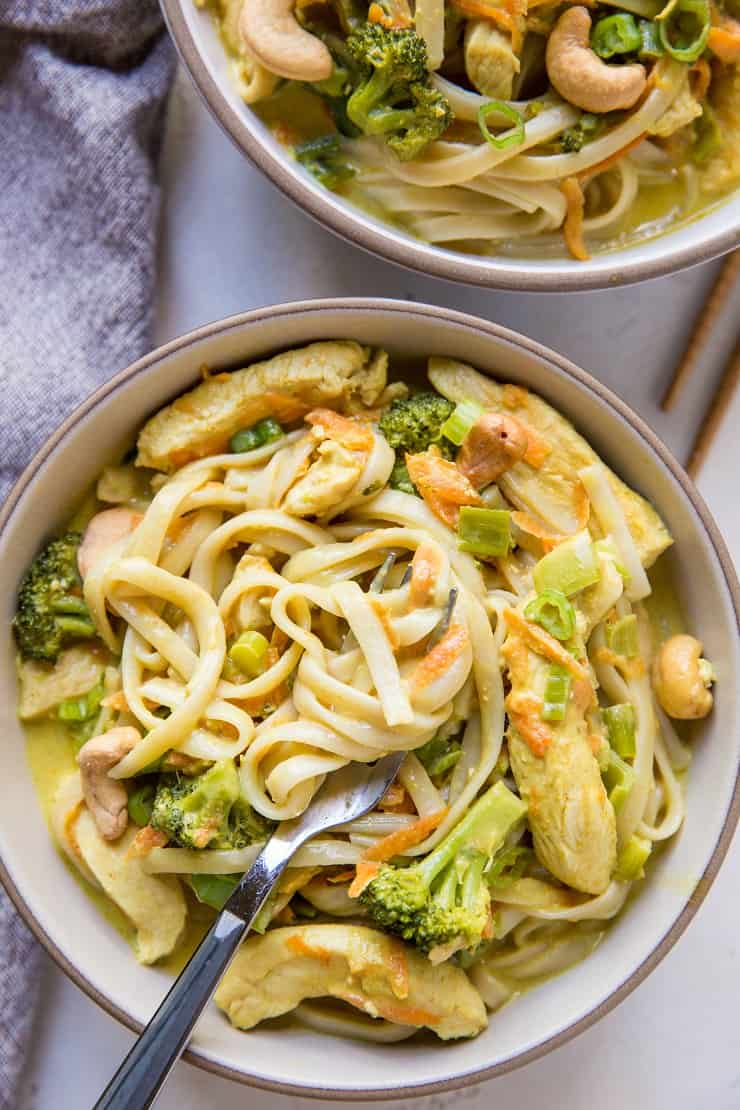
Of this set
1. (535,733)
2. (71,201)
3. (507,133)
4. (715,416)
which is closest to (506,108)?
(507,133)

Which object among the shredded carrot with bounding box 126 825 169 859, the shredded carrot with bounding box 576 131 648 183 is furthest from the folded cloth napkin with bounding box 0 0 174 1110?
the shredded carrot with bounding box 576 131 648 183

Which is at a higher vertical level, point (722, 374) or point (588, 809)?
point (722, 374)

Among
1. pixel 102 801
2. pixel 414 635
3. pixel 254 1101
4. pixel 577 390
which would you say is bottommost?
pixel 254 1101

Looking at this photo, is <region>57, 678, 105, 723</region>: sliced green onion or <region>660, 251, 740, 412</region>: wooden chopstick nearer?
<region>57, 678, 105, 723</region>: sliced green onion

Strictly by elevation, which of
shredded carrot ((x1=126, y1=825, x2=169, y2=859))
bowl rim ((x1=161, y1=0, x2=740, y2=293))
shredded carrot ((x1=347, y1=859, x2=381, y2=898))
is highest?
bowl rim ((x1=161, y1=0, x2=740, y2=293))

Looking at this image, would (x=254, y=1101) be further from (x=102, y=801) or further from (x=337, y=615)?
(x=337, y=615)

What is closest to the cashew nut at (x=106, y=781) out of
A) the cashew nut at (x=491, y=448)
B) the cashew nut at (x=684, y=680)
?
the cashew nut at (x=491, y=448)

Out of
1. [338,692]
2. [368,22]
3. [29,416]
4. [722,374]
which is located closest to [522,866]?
[338,692]

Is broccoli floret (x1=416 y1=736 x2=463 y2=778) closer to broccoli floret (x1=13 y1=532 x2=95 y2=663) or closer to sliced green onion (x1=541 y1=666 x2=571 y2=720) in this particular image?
sliced green onion (x1=541 y1=666 x2=571 y2=720)
